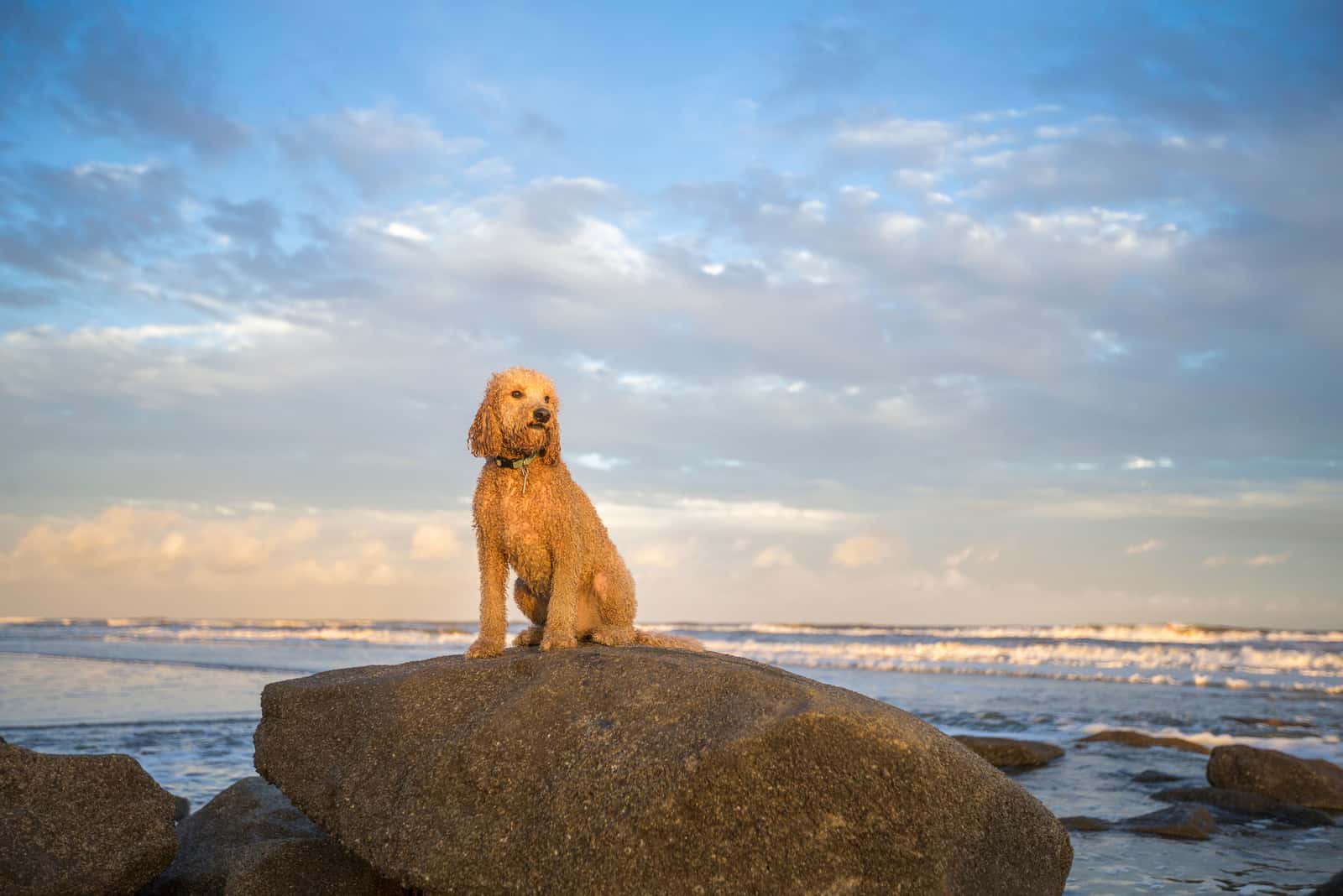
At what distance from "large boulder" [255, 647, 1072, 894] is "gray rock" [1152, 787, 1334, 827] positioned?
22.2ft

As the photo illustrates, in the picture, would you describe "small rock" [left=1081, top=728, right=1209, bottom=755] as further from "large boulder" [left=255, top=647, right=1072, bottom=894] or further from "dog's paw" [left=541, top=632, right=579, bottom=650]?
"dog's paw" [left=541, top=632, right=579, bottom=650]

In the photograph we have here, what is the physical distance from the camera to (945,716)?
1944 cm

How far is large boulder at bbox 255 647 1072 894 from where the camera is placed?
490 centimetres

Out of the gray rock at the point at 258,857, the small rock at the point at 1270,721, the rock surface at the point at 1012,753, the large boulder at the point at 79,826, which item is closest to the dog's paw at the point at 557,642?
the gray rock at the point at 258,857

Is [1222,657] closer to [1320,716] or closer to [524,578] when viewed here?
[1320,716]

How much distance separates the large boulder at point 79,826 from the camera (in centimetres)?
607

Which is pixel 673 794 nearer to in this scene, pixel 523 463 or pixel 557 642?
pixel 557 642

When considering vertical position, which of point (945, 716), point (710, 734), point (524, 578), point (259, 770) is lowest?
point (945, 716)

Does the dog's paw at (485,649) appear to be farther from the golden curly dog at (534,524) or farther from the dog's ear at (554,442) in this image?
the dog's ear at (554,442)

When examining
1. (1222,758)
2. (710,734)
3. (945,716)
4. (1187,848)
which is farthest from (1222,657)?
(710,734)

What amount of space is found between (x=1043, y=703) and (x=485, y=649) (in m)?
18.1

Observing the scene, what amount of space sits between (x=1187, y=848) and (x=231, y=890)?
8.04 m

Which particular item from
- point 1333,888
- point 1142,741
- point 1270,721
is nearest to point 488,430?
point 1333,888

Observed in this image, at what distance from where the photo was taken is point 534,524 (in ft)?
21.9
